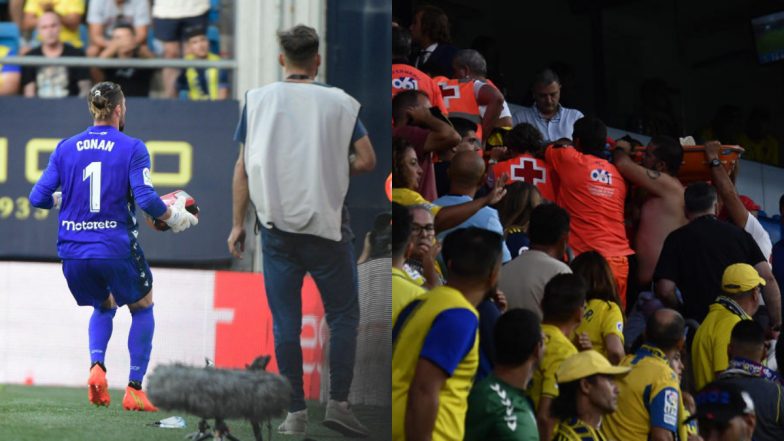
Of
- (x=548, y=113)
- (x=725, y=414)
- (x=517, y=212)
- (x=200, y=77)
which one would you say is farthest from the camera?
(x=548, y=113)

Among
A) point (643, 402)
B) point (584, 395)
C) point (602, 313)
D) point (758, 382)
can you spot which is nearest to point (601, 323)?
point (602, 313)

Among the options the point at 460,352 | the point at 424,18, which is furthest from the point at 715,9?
the point at 460,352

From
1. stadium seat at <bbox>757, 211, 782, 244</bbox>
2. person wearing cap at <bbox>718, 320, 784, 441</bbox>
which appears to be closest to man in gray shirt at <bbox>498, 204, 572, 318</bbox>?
person wearing cap at <bbox>718, 320, 784, 441</bbox>

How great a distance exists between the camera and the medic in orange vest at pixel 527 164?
24.9 feet

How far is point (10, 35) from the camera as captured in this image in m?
3.53

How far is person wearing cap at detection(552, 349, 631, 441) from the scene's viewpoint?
17.2ft

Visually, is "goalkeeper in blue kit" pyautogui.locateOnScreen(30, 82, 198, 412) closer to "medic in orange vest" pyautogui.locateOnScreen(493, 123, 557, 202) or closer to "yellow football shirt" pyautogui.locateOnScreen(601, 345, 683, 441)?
"yellow football shirt" pyautogui.locateOnScreen(601, 345, 683, 441)

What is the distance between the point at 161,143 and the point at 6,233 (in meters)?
0.50

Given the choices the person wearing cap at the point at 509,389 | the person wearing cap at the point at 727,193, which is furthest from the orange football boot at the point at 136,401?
the person wearing cap at the point at 727,193

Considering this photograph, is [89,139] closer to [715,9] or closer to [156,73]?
[156,73]

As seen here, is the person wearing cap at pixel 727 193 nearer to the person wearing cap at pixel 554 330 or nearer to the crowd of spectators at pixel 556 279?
the crowd of spectators at pixel 556 279

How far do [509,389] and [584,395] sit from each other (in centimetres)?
59

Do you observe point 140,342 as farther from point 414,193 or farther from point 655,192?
point 655,192

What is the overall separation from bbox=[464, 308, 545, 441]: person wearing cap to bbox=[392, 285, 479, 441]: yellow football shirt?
0.18 metres
